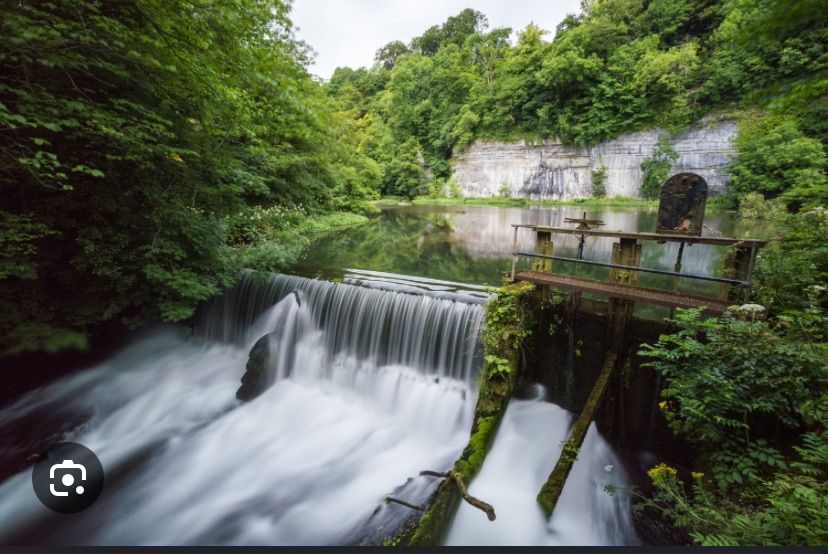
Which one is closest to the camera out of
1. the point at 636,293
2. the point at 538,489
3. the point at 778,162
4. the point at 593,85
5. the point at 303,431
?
the point at 538,489

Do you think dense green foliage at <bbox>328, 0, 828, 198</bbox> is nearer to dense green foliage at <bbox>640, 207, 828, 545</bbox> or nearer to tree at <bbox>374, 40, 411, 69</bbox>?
tree at <bbox>374, 40, 411, 69</bbox>

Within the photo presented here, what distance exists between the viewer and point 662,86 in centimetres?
3503

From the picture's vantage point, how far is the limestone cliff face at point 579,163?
31.8 m

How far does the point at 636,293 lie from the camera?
4.87 metres

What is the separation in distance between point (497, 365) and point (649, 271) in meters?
2.29

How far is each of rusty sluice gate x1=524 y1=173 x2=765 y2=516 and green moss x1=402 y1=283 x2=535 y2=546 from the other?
2.08 feet

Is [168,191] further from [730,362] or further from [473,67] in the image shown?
[473,67]

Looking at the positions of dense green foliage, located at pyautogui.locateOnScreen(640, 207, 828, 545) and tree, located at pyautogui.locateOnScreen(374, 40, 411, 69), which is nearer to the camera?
dense green foliage, located at pyautogui.locateOnScreen(640, 207, 828, 545)

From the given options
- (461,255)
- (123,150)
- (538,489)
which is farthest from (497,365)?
(461,255)

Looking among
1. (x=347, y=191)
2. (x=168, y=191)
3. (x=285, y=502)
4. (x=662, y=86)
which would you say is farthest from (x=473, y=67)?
(x=285, y=502)

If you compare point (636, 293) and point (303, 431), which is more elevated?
point (636, 293)

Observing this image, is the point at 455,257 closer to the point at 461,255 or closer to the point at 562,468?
the point at 461,255

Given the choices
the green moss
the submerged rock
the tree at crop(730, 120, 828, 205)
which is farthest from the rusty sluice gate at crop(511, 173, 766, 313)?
the tree at crop(730, 120, 828, 205)

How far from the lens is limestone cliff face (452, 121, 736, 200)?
31781mm
